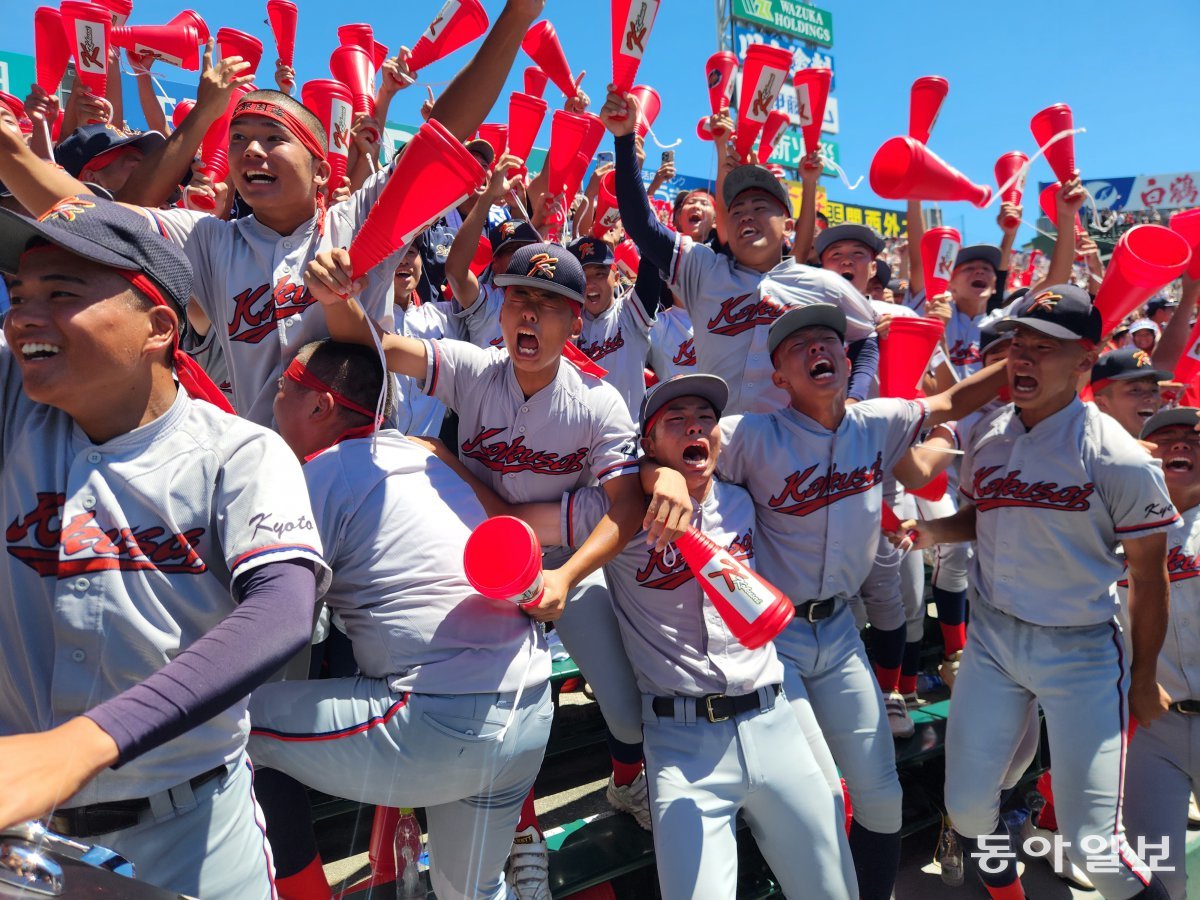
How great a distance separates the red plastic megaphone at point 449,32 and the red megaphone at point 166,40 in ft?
5.45

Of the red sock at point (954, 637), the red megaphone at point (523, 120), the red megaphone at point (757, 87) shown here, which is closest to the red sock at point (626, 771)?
the red sock at point (954, 637)

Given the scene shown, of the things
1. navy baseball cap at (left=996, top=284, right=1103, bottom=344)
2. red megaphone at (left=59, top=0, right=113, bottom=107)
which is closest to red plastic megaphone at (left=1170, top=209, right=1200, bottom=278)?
navy baseball cap at (left=996, top=284, right=1103, bottom=344)

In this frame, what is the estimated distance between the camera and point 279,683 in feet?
7.30

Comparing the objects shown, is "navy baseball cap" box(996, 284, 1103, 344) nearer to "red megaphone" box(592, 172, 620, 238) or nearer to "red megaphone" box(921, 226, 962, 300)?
"red megaphone" box(921, 226, 962, 300)

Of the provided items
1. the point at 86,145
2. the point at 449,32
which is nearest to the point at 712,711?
the point at 449,32

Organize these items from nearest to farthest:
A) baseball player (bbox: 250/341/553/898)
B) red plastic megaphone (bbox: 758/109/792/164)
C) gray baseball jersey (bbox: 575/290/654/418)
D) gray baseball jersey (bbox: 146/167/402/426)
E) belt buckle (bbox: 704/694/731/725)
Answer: baseball player (bbox: 250/341/553/898)
gray baseball jersey (bbox: 146/167/402/426)
belt buckle (bbox: 704/694/731/725)
red plastic megaphone (bbox: 758/109/792/164)
gray baseball jersey (bbox: 575/290/654/418)

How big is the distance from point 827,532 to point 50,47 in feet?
15.6

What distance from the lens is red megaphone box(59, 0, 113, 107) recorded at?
4.06 m

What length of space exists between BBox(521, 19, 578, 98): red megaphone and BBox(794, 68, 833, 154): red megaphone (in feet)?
4.29

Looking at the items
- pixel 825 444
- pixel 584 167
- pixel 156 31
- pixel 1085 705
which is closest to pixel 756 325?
pixel 825 444

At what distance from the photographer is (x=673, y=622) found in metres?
2.92

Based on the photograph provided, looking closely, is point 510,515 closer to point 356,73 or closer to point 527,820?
point 527,820

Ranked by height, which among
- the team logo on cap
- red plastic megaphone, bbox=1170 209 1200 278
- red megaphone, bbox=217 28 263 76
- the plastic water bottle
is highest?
red megaphone, bbox=217 28 263 76

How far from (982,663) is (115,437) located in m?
3.31
